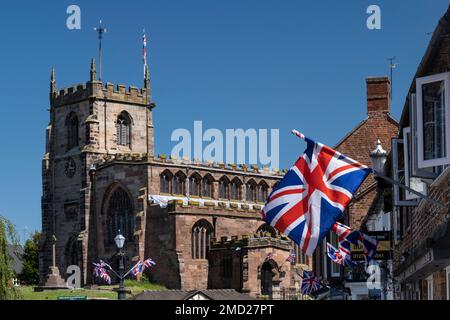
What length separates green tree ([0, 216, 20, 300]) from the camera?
888 inches

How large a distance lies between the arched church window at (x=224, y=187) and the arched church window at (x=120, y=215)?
31.0ft

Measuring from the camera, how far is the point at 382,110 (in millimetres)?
41531

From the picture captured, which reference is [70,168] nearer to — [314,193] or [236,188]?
[236,188]

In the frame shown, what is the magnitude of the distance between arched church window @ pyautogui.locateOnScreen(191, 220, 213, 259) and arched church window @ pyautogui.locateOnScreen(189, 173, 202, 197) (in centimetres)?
639

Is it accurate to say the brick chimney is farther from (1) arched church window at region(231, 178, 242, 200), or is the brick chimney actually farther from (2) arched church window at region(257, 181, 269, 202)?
(2) arched church window at region(257, 181, 269, 202)

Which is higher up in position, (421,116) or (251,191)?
(251,191)

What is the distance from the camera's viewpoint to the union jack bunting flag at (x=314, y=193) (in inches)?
504

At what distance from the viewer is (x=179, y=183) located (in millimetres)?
85188

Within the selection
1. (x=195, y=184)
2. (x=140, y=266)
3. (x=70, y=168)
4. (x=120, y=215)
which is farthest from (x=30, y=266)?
(x=140, y=266)

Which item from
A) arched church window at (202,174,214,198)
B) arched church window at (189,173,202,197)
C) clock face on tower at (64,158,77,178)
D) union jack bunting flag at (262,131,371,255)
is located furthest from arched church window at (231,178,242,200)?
union jack bunting flag at (262,131,371,255)

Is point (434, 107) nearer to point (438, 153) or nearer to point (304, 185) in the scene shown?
point (438, 153)

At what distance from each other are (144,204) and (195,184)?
735 cm

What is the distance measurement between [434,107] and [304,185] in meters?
1.91

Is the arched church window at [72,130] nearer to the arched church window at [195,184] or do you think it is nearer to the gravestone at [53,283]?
the arched church window at [195,184]
